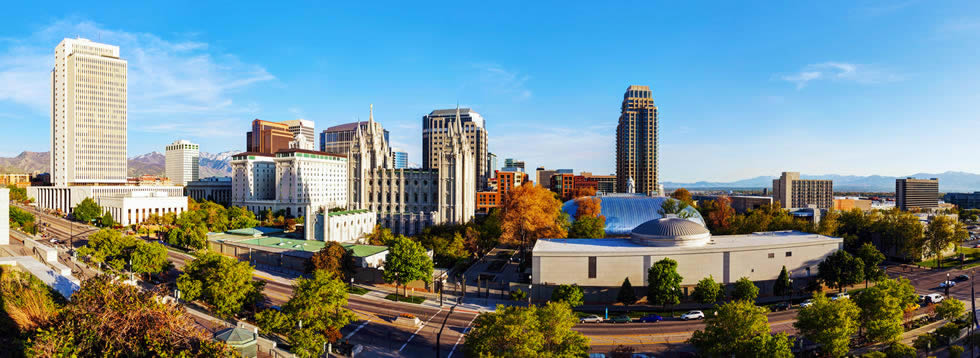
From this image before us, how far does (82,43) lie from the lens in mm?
144375

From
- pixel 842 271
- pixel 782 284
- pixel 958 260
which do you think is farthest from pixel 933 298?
pixel 958 260

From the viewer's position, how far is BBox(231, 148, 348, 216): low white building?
15350 cm

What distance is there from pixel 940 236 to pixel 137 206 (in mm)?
167047

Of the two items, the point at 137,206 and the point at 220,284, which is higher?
the point at 137,206

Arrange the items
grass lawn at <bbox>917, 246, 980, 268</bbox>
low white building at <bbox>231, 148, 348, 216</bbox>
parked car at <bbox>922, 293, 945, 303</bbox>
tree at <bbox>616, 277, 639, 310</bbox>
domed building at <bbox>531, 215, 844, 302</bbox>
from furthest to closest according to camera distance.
→ low white building at <bbox>231, 148, 348, 216</bbox> < grass lawn at <bbox>917, 246, 980, 268</bbox> < parked car at <bbox>922, 293, 945, 303</bbox> < domed building at <bbox>531, 215, 844, 302</bbox> < tree at <bbox>616, 277, 639, 310</bbox>

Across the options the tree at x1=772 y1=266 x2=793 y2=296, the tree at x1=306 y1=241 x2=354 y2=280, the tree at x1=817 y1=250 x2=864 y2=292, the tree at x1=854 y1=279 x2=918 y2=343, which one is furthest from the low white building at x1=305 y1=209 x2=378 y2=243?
the tree at x1=817 y1=250 x2=864 y2=292

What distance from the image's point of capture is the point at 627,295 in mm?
54188

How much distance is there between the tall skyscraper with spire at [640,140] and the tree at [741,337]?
164 m

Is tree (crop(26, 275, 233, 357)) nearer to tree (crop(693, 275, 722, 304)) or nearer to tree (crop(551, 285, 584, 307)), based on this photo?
tree (crop(551, 285, 584, 307))

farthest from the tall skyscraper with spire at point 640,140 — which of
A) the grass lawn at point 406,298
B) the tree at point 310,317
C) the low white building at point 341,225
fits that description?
the tree at point 310,317

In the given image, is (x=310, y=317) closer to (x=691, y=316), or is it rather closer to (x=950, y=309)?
(x=691, y=316)

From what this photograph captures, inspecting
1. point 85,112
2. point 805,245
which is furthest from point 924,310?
point 85,112

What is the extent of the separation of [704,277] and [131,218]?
128 metres

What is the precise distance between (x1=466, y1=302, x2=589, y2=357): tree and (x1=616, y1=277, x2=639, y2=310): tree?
22.4 m
